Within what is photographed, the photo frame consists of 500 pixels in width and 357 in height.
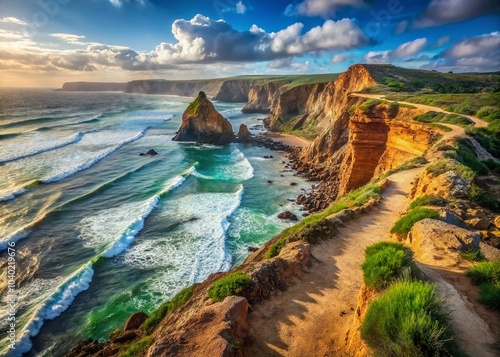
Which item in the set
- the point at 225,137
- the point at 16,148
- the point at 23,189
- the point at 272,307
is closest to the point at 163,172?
the point at 23,189

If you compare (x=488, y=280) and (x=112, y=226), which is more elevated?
(x=488, y=280)

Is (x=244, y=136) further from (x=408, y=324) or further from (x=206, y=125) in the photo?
(x=408, y=324)

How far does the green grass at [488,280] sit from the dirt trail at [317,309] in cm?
292

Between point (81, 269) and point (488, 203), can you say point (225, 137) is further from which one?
point (488, 203)

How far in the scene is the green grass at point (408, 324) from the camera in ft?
12.6

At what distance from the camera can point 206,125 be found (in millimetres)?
60906

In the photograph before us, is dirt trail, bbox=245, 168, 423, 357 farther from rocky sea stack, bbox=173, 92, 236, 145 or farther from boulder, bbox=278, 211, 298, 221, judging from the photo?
rocky sea stack, bbox=173, 92, 236, 145

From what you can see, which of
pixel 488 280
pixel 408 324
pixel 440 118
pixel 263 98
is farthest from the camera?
pixel 263 98

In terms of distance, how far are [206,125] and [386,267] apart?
58.1m

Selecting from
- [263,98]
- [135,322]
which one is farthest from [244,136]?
[263,98]

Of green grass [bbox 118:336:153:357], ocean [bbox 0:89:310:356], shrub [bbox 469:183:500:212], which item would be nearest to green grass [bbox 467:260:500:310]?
shrub [bbox 469:183:500:212]

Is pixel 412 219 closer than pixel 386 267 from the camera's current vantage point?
No

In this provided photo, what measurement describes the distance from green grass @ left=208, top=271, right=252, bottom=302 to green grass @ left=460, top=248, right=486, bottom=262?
19.6ft

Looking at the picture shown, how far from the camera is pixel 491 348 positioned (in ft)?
14.6
